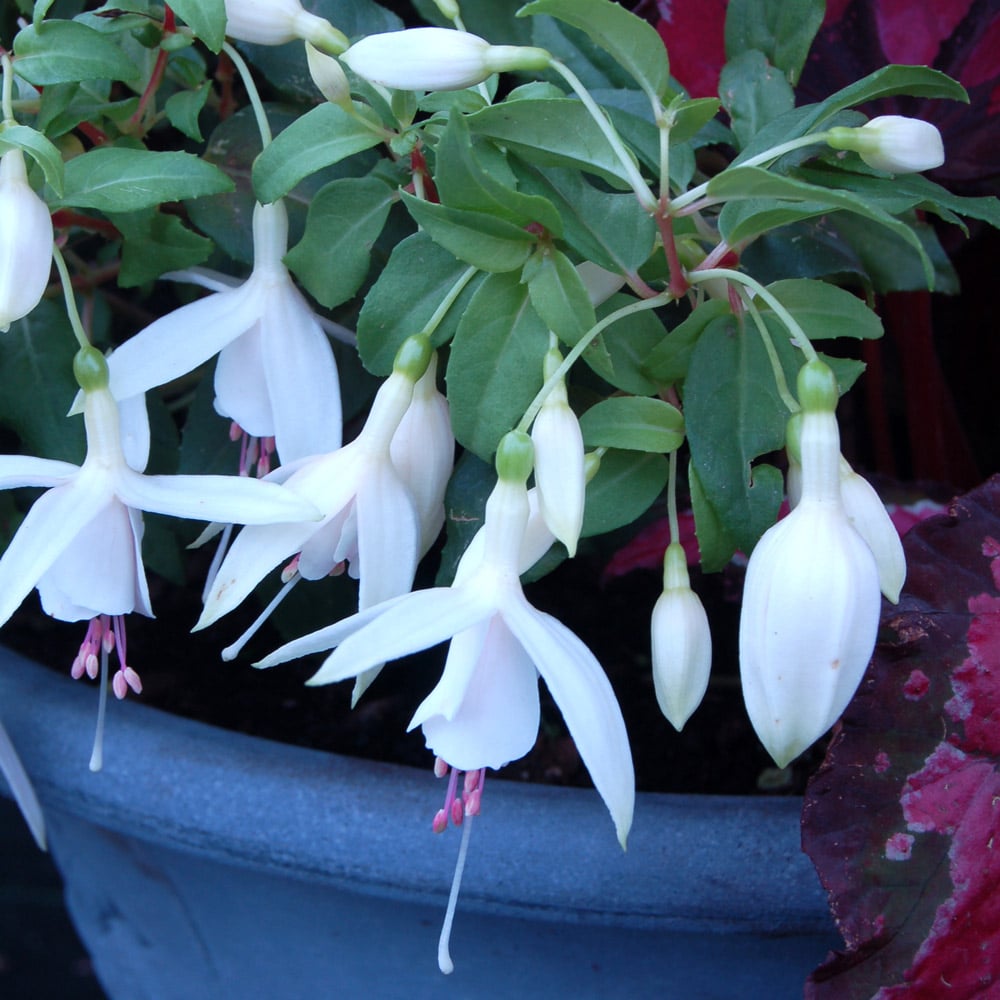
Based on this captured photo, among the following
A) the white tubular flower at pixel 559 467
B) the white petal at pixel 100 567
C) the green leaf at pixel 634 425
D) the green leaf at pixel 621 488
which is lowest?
the white petal at pixel 100 567

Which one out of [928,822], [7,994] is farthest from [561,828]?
[7,994]

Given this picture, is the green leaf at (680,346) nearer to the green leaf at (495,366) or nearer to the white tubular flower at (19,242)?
the green leaf at (495,366)

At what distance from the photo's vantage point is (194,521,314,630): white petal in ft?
1.31

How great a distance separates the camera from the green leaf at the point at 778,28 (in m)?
0.51

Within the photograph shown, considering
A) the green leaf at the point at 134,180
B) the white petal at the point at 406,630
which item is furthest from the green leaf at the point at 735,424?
the green leaf at the point at 134,180

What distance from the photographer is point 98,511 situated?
415 mm

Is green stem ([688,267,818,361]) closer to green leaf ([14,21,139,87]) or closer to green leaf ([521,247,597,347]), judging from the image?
green leaf ([521,247,597,347])

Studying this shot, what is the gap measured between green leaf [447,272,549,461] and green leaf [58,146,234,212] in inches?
4.8

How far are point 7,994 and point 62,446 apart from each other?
94 centimetres

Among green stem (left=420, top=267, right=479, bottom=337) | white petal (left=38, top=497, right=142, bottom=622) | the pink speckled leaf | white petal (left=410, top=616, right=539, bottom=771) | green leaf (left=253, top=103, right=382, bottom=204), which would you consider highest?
green leaf (left=253, top=103, right=382, bottom=204)

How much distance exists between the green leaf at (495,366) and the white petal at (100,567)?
14 cm

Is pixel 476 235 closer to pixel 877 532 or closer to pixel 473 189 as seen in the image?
pixel 473 189

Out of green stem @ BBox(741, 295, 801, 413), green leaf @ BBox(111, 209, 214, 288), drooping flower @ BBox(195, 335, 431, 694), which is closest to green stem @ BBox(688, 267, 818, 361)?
green stem @ BBox(741, 295, 801, 413)

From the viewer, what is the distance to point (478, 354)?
417mm
